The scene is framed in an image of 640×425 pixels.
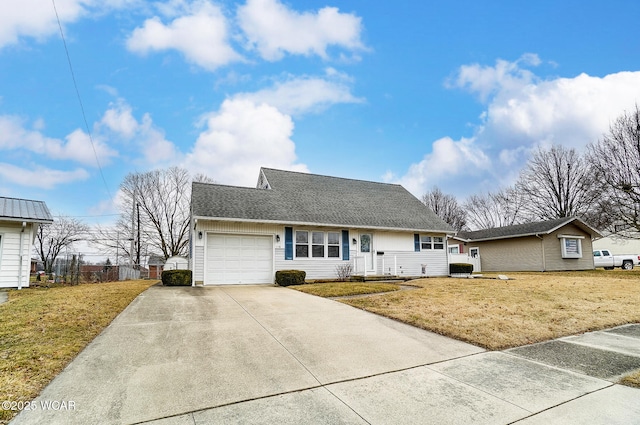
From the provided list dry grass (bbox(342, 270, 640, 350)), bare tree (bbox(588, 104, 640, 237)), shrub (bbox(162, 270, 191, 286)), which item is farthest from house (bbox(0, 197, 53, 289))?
bare tree (bbox(588, 104, 640, 237))

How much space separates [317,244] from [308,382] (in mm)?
12252

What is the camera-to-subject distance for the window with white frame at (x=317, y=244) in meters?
15.6

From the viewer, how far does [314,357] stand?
462 centimetres

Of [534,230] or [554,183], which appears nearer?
[534,230]

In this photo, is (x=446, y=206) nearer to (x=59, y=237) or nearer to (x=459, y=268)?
(x=459, y=268)

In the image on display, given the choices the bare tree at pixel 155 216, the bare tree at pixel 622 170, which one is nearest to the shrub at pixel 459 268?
the bare tree at pixel 622 170

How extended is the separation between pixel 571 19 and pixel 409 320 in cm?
1312

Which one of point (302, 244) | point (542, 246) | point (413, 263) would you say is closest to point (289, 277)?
point (302, 244)

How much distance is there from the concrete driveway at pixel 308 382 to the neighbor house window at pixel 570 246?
23936 mm

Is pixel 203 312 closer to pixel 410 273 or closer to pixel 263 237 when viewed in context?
pixel 263 237

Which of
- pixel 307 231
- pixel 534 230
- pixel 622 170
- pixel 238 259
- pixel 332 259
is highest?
pixel 622 170

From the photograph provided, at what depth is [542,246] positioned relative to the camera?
23.9m

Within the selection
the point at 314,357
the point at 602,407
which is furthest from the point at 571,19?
the point at 314,357

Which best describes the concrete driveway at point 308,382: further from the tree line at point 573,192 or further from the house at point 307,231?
the tree line at point 573,192
